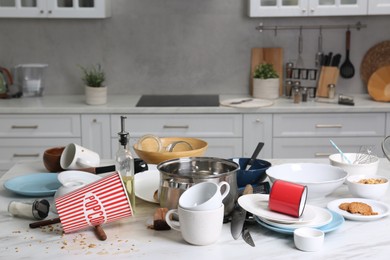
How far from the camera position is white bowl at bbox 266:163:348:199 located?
2014mm

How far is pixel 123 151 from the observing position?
1.95 metres

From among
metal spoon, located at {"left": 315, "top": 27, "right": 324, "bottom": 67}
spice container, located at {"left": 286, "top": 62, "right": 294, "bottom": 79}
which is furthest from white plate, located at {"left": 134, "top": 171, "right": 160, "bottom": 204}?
metal spoon, located at {"left": 315, "top": 27, "right": 324, "bottom": 67}

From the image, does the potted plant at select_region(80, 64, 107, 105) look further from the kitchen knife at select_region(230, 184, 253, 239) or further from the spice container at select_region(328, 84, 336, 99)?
the kitchen knife at select_region(230, 184, 253, 239)

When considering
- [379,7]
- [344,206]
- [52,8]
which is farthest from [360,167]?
[52,8]

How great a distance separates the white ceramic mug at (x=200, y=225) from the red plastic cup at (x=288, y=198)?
7.7 inches

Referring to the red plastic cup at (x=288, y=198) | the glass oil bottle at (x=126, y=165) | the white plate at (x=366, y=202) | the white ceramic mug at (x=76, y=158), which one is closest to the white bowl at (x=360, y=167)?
the white plate at (x=366, y=202)

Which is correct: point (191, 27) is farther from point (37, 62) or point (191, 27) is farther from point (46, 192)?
point (46, 192)

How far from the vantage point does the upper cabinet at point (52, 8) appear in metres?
4.12

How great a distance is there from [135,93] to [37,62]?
766 mm

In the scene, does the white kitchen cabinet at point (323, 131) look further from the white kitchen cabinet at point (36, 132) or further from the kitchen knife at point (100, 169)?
the kitchen knife at point (100, 169)

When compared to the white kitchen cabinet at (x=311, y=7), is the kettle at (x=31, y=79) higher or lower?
lower

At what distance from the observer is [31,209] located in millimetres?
1878

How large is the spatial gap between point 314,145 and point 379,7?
1035mm

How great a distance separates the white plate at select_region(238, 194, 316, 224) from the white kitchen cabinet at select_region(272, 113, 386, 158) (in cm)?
213
